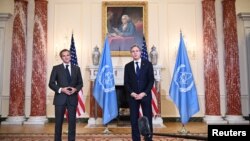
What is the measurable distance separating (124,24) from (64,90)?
5199 mm

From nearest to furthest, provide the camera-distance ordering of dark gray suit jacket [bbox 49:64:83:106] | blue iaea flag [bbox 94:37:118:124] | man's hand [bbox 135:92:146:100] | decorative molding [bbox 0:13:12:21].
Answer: man's hand [bbox 135:92:146:100] → dark gray suit jacket [bbox 49:64:83:106] → blue iaea flag [bbox 94:37:118:124] → decorative molding [bbox 0:13:12:21]

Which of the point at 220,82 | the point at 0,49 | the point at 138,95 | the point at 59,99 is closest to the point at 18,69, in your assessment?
the point at 0,49

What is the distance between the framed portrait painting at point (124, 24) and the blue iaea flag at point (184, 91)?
2.42 metres

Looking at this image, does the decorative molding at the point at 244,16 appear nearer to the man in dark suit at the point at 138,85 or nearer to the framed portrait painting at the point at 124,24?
the framed portrait painting at the point at 124,24

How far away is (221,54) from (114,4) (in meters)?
3.76

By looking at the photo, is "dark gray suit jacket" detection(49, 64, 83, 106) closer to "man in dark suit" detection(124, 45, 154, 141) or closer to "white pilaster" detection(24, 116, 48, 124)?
"man in dark suit" detection(124, 45, 154, 141)

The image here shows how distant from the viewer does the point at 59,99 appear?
13.2ft

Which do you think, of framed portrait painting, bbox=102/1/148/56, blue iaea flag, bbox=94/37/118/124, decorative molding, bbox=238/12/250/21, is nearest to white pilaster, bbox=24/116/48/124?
blue iaea flag, bbox=94/37/118/124

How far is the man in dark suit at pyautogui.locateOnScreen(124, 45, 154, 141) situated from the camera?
3.96 m

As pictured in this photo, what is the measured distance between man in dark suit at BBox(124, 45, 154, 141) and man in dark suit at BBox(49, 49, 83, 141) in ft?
2.64

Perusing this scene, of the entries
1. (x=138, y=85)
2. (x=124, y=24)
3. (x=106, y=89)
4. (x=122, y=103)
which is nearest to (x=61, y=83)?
(x=138, y=85)

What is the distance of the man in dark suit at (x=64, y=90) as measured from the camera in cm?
398

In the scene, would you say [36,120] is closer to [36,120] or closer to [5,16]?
[36,120]

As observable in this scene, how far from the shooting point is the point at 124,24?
8773 mm
